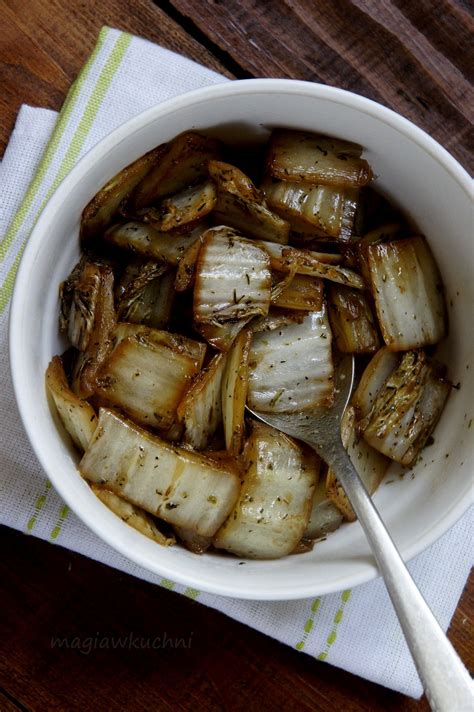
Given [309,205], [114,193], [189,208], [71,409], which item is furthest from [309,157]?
[71,409]

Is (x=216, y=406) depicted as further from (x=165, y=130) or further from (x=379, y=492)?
(x=165, y=130)

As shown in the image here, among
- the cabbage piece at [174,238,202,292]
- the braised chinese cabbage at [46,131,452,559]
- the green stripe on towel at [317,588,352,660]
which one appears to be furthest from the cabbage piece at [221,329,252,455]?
the green stripe on towel at [317,588,352,660]

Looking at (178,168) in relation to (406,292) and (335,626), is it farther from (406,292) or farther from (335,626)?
(335,626)

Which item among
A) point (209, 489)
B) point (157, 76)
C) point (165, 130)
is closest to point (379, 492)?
point (209, 489)

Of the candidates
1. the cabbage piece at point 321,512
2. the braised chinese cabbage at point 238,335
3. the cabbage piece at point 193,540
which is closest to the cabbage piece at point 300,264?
the braised chinese cabbage at point 238,335

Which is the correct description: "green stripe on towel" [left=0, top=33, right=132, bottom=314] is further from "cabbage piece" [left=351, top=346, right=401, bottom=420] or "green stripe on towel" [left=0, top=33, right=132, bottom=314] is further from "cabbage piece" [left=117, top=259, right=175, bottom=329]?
"cabbage piece" [left=351, top=346, right=401, bottom=420]

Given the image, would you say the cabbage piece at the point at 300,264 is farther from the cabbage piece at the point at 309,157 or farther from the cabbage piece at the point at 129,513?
the cabbage piece at the point at 129,513
